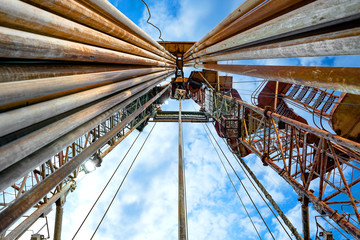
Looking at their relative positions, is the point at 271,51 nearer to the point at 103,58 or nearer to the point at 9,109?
the point at 103,58

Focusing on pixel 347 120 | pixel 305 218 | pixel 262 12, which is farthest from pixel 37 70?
pixel 347 120

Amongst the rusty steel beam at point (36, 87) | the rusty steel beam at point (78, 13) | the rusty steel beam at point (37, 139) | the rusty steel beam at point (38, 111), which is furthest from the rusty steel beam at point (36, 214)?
the rusty steel beam at point (78, 13)

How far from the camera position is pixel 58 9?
148 centimetres

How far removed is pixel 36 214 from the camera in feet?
15.1

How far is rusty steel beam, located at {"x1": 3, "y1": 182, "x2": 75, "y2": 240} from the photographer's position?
13.6 ft

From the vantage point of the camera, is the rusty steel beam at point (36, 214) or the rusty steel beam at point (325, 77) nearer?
the rusty steel beam at point (325, 77)

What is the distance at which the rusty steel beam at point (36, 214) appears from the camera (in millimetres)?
4141

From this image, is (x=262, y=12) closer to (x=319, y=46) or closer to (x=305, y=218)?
(x=319, y=46)

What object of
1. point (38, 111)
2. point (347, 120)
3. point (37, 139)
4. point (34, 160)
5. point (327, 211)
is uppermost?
point (38, 111)

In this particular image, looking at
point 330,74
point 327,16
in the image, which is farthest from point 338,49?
point 330,74

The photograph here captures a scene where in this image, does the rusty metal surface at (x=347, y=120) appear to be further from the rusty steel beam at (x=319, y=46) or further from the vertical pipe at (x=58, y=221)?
the vertical pipe at (x=58, y=221)

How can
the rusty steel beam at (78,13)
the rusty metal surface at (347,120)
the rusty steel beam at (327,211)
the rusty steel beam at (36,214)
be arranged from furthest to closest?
1. the rusty metal surface at (347,120)
2. the rusty steel beam at (36,214)
3. the rusty steel beam at (327,211)
4. the rusty steel beam at (78,13)

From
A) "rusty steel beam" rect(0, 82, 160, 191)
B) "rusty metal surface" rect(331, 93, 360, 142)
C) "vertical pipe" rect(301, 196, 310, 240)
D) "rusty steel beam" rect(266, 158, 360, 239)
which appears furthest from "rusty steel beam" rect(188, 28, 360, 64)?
"rusty metal surface" rect(331, 93, 360, 142)

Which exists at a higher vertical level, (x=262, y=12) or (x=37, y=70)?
(x=262, y=12)
